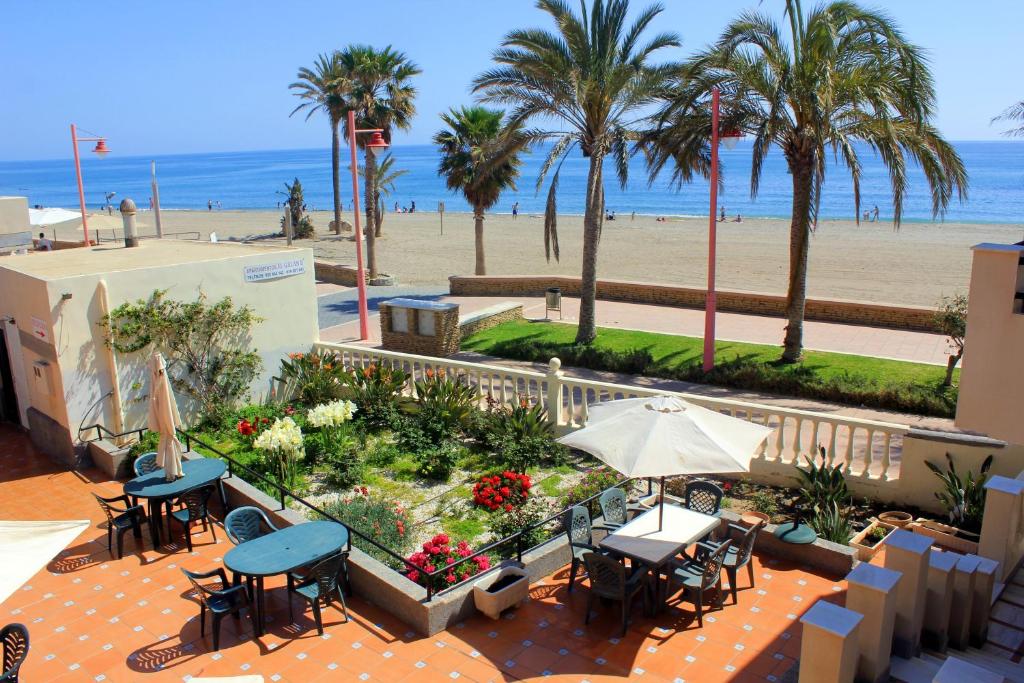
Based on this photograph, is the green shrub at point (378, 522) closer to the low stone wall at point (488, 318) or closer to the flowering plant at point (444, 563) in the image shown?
the flowering plant at point (444, 563)

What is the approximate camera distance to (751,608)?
8398 mm

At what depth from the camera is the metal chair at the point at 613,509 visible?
9438mm

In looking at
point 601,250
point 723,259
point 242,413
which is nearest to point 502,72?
point 242,413

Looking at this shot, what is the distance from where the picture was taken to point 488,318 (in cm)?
2358

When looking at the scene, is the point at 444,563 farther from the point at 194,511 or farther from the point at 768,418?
the point at 768,418

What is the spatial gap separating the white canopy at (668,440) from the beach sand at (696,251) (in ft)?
68.8

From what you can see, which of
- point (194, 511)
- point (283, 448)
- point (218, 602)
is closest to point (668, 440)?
point (218, 602)

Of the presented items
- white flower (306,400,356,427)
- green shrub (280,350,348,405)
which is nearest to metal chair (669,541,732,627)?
white flower (306,400,356,427)

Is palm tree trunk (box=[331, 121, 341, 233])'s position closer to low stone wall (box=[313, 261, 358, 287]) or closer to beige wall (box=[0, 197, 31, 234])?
low stone wall (box=[313, 261, 358, 287])

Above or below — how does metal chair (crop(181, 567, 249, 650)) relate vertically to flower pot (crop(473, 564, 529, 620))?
above

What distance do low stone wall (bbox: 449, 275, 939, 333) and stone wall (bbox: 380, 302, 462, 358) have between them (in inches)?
312

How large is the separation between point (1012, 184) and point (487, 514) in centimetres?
11985

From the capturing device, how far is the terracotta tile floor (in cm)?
745

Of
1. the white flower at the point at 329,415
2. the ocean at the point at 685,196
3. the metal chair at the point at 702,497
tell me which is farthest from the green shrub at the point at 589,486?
Result: the ocean at the point at 685,196
